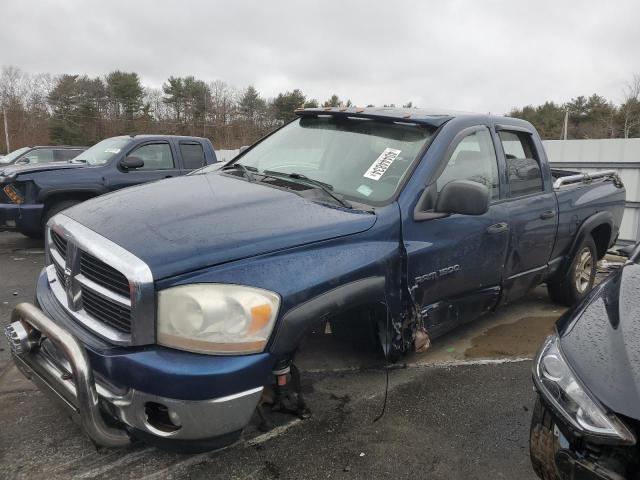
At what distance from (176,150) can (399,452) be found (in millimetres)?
6930

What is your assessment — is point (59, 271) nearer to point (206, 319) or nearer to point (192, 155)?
point (206, 319)

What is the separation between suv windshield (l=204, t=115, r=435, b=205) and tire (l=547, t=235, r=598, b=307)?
2432 millimetres

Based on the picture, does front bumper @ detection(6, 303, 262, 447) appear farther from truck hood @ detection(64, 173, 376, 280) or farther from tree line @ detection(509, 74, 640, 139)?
tree line @ detection(509, 74, 640, 139)

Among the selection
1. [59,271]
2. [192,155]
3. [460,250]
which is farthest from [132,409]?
[192,155]

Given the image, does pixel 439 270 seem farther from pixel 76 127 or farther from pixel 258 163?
pixel 76 127

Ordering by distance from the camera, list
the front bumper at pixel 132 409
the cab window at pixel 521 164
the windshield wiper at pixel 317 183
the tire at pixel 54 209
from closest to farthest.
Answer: the front bumper at pixel 132 409 < the windshield wiper at pixel 317 183 < the cab window at pixel 521 164 < the tire at pixel 54 209

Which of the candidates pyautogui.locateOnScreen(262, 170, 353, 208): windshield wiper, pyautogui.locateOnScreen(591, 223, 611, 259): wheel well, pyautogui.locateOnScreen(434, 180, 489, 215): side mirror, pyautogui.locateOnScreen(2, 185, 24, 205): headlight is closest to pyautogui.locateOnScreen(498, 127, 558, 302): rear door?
pyautogui.locateOnScreen(434, 180, 489, 215): side mirror

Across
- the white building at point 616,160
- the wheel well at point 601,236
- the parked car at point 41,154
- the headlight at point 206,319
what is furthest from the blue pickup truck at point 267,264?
the parked car at point 41,154

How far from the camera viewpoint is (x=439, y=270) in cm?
290

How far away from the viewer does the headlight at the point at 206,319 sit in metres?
1.88

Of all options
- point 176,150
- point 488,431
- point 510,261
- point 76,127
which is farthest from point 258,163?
point 76,127

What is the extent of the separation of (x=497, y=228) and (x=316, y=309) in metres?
1.79

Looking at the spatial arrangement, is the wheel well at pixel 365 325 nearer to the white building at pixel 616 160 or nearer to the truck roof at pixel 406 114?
the truck roof at pixel 406 114

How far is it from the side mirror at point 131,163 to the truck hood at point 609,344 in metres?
6.71
